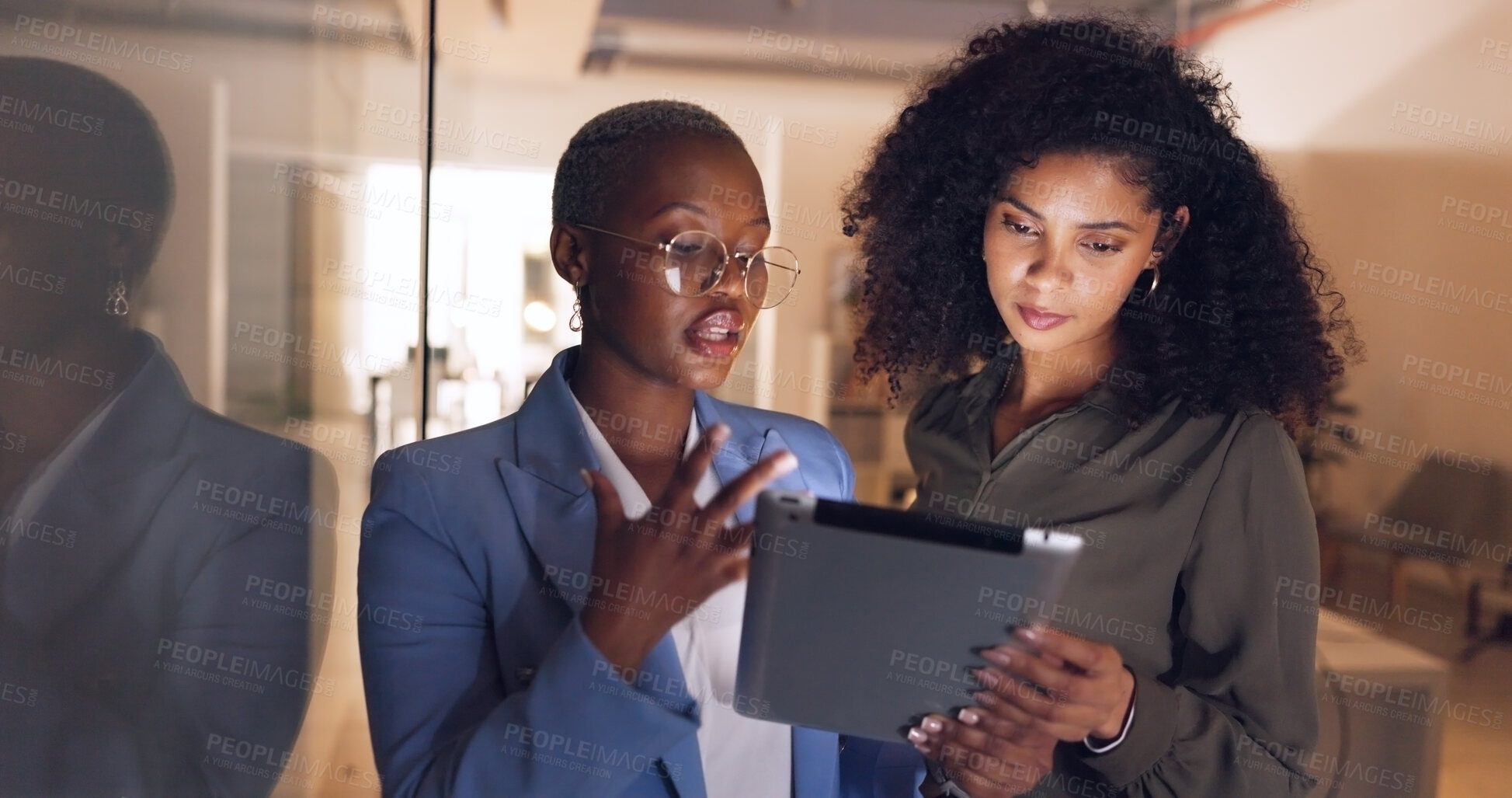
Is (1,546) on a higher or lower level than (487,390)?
lower

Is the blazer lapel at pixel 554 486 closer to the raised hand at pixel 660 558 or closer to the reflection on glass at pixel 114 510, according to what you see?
the raised hand at pixel 660 558

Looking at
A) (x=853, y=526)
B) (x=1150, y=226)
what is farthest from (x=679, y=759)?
(x=1150, y=226)

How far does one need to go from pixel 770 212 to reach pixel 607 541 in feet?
2.33

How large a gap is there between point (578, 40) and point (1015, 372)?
3.33ft

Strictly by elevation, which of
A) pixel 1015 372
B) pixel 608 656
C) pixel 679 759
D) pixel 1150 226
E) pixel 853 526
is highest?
pixel 1150 226

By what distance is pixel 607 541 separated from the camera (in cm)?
93

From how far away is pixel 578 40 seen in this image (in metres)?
1.77

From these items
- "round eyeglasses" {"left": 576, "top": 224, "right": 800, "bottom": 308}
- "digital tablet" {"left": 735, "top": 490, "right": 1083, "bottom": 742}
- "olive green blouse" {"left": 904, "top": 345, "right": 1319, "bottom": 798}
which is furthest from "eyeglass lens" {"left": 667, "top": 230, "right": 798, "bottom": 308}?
"olive green blouse" {"left": 904, "top": 345, "right": 1319, "bottom": 798}

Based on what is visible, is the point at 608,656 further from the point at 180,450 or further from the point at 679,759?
the point at 180,450

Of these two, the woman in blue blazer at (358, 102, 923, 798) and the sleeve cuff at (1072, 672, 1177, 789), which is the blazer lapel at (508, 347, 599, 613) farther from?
the sleeve cuff at (1072, 672, 1177, 789)

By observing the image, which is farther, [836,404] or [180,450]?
[836,404]

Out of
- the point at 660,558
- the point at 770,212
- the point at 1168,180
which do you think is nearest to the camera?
the point at 660,558

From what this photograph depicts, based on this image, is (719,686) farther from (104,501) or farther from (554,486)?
(104,501)

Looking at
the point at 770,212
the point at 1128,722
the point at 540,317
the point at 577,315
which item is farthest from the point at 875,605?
the point at 540,317
